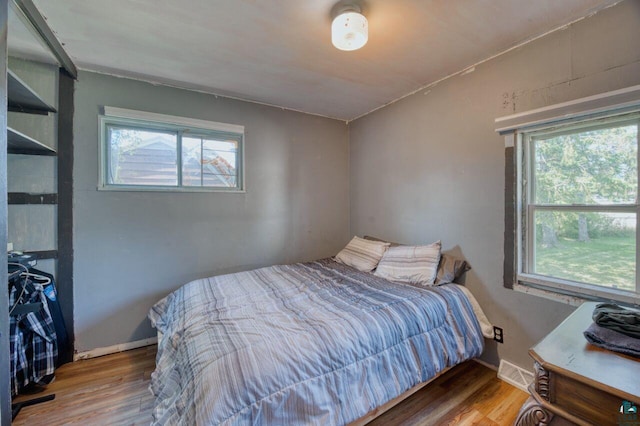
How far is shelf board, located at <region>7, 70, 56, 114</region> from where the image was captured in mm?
1545

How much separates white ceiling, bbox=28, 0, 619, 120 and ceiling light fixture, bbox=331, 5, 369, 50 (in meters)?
0.08

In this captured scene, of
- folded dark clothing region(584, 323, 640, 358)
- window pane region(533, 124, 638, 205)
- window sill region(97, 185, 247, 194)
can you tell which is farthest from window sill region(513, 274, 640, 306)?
window sill region(97, 185, 247, 194)

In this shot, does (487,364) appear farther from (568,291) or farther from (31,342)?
(31,342)

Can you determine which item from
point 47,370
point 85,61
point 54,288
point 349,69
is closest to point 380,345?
point 349,69

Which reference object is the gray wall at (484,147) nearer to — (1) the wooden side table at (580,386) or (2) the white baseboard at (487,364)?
(2) the white baseboard at (487,364)

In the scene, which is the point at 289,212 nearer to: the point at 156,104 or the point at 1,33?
the point at 156,104

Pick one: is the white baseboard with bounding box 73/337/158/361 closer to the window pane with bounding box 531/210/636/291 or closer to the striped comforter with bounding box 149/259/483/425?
the striped comforter with bounding box 149/259/483/425

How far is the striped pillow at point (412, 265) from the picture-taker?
2126 mm

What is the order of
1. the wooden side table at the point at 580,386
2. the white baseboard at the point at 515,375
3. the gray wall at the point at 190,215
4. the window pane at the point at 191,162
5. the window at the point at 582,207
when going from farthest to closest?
the window pane at the point at 191,162, the gray wall at the point at 190,215, the white baseboard at the point at 515,375, the window at the point at 582,207, the wooden side table at the point at 580,386

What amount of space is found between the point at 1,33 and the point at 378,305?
215cm

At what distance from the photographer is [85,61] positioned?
2047 mm

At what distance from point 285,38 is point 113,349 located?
296 cm

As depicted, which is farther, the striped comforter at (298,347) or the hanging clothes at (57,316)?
the hanging clothes at (57,316)

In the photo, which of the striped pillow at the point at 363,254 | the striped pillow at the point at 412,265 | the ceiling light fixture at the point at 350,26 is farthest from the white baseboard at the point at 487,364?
the ceiling light fixture at the point at 350,26
